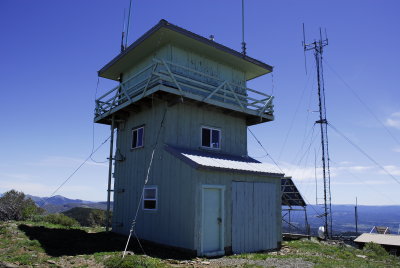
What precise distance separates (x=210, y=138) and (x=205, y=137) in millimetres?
322

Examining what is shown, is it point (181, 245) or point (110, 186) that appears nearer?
point (181, 245)

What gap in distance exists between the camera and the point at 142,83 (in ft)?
61.1

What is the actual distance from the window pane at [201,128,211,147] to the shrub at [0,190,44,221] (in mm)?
14896

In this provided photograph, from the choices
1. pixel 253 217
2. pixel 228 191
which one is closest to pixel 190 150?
pixel 228 191

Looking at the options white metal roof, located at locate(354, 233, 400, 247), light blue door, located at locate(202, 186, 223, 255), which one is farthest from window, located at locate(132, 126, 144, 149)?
white metal roof, located at locate(354, 233, 400, 247)

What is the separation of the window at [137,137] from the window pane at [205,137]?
332 centimetres

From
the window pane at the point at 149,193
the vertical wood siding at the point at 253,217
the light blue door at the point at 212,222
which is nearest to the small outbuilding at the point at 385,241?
the vertical wood siding at the point at 253,217

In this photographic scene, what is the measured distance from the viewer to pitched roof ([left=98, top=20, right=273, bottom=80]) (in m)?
16.6

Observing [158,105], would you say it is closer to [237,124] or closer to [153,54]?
[153,54]

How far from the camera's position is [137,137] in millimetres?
18734

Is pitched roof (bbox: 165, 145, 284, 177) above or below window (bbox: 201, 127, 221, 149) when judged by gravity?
below

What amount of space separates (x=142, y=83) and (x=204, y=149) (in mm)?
5145

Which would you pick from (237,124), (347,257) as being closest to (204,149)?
(237,124)

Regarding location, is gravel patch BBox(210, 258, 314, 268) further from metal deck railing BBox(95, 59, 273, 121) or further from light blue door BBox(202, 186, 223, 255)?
metal deck railing BBox(95, 59, 273, 121)
